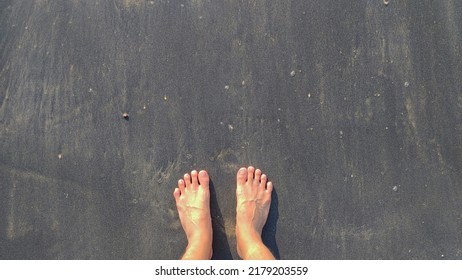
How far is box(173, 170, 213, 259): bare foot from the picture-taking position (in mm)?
2602

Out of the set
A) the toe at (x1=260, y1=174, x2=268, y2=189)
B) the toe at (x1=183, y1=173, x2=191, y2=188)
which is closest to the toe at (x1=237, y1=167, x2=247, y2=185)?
the toe at (x1=260, y1=174, x2=268, y2=189)

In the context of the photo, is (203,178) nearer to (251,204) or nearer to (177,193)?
(177,193)

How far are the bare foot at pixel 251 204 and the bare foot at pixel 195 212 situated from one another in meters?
0.19

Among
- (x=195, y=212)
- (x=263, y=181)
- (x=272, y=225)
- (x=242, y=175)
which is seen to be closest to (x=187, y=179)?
(x=195, y=212)

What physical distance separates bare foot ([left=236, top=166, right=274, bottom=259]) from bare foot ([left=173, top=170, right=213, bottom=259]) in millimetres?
185

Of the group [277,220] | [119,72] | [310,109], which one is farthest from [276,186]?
[119,72]

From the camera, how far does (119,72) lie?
8.84ft

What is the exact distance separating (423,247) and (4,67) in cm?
274

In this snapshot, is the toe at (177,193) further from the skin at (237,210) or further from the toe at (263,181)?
the toe at (263,181)

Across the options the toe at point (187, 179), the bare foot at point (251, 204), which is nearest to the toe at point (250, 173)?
the bare foot at point (251, 204)

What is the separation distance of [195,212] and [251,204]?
13.3 inches

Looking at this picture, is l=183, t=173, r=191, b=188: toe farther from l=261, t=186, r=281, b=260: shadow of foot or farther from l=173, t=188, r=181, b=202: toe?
l=261, t=186, r=281, b=260: shadow of foot

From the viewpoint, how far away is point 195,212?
2.65m
